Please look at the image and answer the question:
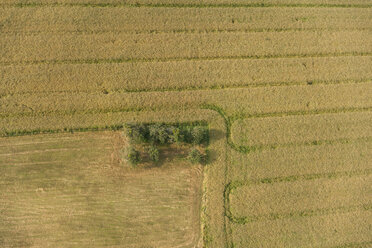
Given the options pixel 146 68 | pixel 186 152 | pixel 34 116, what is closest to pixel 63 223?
pixel 34 116

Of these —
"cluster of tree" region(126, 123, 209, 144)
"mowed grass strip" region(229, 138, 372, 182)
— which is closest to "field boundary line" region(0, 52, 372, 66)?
"cluster of tree" region(126, 123, 209, 144)

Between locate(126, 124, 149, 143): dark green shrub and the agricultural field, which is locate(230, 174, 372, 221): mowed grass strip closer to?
the agricultural field

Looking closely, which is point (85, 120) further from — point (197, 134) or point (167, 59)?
point (197, 134)

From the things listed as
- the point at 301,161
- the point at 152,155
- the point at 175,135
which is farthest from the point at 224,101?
the point at 301,161

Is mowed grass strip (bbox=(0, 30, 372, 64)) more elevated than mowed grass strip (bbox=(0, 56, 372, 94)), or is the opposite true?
mowed grass strip (bbox=(0, 30, 372, 64))

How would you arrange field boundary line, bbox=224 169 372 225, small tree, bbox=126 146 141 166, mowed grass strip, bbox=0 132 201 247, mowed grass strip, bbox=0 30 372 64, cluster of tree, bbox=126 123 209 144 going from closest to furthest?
mowed grass strip, bbox=0 132 201 247
small tree, bbox=126 146 141 166
cluster of tree, bbox=126 123 209 144
field boundary line, bbox=224 169 372 225
mowed grass strip, bbox=0 30 372 64

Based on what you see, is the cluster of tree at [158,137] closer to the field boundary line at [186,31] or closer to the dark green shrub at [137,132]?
the dark green shrub at [137,132]
